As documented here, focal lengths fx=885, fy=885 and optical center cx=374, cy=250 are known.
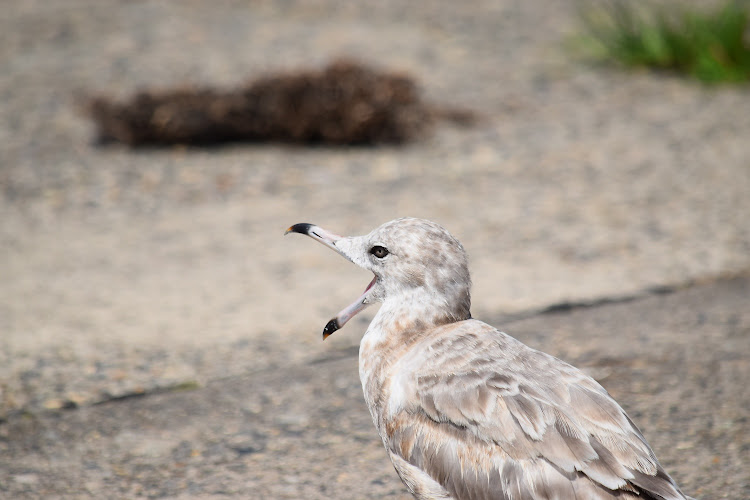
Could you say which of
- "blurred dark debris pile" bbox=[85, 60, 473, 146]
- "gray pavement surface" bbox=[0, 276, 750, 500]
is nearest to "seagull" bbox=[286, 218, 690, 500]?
"gray pavement surface" bbox=[0, 276, 750, 500]

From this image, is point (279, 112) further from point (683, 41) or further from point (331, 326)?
point (331, 326)

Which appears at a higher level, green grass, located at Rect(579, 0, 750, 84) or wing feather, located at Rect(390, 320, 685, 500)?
green grass, located at Rect(579, 0, 750, 84)

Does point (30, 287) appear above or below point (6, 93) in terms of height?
below

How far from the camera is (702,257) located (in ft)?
18.7

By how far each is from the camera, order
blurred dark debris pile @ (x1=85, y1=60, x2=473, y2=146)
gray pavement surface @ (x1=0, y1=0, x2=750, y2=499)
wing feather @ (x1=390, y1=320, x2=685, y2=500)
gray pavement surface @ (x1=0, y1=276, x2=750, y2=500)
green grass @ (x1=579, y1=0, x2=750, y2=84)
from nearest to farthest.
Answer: wing feather @ (x1=390, y1=320, x2=685, y2=500)
gray pavement surface @ (x1=0, y1=276, x2=750, y2=500)
gray pavement surface @ (x1=0, y1=0, x2=750, y2=499)
blurred dark debris pile @ (x1=85, y1=60, x2=473, y2=146)
green grass @ (x1=579, y1=0, x2=750, y2=84)

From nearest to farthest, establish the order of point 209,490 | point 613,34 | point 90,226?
1. point 209,490
2. point 90,226
3. point 613,34

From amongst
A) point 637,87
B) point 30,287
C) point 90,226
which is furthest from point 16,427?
point 637,87

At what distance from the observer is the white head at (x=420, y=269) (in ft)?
10.6

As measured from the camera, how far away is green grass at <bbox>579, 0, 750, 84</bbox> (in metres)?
9.26

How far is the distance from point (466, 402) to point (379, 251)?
2.40 feet

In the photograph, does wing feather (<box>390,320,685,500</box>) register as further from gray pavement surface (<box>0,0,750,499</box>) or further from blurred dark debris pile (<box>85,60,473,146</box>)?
blurred dark debris pile (<box>85,60,473,146</box>)

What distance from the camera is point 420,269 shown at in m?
3.24

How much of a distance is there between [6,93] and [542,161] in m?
5.54

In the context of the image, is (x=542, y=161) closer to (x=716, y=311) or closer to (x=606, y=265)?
(x=606, y=265)
